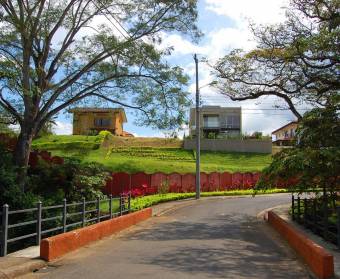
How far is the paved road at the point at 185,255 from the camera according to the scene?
10.5 m

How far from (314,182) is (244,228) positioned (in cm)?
354

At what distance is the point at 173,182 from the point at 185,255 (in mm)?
28904

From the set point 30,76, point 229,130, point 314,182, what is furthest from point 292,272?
point 229,130

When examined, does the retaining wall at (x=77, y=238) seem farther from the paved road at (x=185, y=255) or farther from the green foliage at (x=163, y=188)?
the green foliage at (x=163, y=188)

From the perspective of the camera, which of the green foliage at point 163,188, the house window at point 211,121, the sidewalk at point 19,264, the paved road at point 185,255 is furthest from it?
the house window at point 211,121

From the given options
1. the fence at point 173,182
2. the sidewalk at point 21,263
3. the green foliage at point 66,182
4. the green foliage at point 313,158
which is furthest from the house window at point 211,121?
the sidewalk at point 21,263

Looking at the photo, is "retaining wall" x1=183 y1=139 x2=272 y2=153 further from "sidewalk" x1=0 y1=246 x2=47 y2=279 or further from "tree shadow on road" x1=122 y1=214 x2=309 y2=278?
"sidewalk" x1=0 y1=246 x2=47 y2=279

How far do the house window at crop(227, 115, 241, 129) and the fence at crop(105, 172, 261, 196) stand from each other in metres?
46.8

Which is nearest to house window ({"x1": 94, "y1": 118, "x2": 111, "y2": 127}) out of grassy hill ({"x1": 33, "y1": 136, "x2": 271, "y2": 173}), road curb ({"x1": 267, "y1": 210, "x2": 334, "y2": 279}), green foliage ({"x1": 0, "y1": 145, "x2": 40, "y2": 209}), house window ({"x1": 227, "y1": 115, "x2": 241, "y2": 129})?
grassy hill ({"x1": 33, "y1": 136, "x2": 271, "y2": 173})

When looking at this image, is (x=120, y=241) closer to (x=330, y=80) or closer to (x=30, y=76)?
(x=30, y=76)

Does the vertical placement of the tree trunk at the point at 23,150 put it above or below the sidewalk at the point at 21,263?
above

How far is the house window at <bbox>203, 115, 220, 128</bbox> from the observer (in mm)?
95562

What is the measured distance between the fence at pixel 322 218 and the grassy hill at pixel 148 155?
95.8ft

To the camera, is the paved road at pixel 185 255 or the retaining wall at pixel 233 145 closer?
the paved road at pixel 185 255
